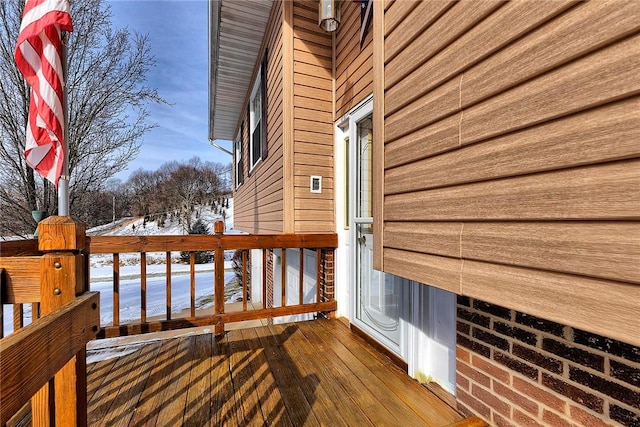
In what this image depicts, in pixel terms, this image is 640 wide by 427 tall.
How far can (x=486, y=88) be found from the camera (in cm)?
101

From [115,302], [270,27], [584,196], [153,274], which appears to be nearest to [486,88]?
[584,196]

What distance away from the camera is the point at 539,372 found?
1246mm

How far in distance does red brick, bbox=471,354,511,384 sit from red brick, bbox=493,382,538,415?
3 cm

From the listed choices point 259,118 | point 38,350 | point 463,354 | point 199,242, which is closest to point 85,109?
point 259,118

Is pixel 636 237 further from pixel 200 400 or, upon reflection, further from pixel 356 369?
pixel 200 400

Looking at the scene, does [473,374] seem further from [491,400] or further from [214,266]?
[214,266]

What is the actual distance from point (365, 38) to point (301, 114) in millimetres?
953

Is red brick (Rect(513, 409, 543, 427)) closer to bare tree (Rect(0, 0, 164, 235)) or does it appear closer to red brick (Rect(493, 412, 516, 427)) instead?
red brick (Rect(493, 412, 516, 427))

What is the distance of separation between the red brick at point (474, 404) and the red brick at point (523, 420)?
14cm

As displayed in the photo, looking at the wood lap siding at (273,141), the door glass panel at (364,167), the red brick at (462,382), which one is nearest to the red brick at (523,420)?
the red brick at (462,382)

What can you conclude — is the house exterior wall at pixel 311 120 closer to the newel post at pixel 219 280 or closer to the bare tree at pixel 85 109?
the newel post at pixel 219 280

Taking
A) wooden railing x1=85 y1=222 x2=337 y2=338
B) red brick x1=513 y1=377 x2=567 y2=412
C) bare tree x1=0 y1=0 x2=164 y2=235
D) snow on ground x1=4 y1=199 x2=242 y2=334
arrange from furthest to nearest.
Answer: snow on ground x1=4 y1=199 x2=242 y2=334
bare tree x1=0 y1=0 x2=164 y2=235
wooden railing x1=85 y1=222 x2=337 y2=338
red brick x1=513 y1=377 x2=567 y2=412

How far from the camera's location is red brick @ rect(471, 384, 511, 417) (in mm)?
1374

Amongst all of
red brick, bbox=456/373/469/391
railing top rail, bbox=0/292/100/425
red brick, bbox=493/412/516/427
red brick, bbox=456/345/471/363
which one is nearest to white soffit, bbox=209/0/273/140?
railing top rail, bbox=0/292/100/425
